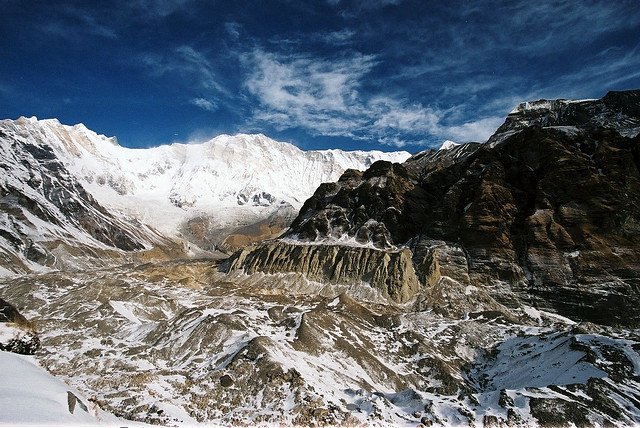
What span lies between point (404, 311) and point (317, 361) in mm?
58321

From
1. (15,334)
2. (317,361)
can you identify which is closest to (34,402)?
(15,334)

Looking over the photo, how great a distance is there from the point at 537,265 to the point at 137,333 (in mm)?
106442

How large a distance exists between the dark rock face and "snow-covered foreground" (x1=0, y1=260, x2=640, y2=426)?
15584mm

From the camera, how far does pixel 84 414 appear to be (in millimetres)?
17688

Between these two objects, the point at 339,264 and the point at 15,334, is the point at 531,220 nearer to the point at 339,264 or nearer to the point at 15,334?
the point at 339,264

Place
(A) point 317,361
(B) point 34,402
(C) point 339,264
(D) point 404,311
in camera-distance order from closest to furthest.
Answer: (B) point 34,402 → (A) point 317,361 → (D) point 404,311 → (C) point 339,264

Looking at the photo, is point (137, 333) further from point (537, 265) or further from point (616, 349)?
point (537, 265)

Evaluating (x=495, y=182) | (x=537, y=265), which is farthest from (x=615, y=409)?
(x=495, y=182)

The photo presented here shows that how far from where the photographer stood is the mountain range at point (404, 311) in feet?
174

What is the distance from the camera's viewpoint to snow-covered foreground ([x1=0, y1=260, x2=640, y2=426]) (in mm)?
50812

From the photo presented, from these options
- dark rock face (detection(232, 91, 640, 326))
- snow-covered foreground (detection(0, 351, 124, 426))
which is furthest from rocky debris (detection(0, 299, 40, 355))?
dark rock face (detection(232, 91, 640, 326))

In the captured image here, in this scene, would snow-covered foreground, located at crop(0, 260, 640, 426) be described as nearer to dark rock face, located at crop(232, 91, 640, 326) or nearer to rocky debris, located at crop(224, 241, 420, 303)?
dark rock face, located at crop(232, 91, 640, 326)

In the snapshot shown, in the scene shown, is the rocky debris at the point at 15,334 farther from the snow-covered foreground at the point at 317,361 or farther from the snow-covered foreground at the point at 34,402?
the snow-covered foreground at the point at 317,361

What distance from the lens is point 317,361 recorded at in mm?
68625
